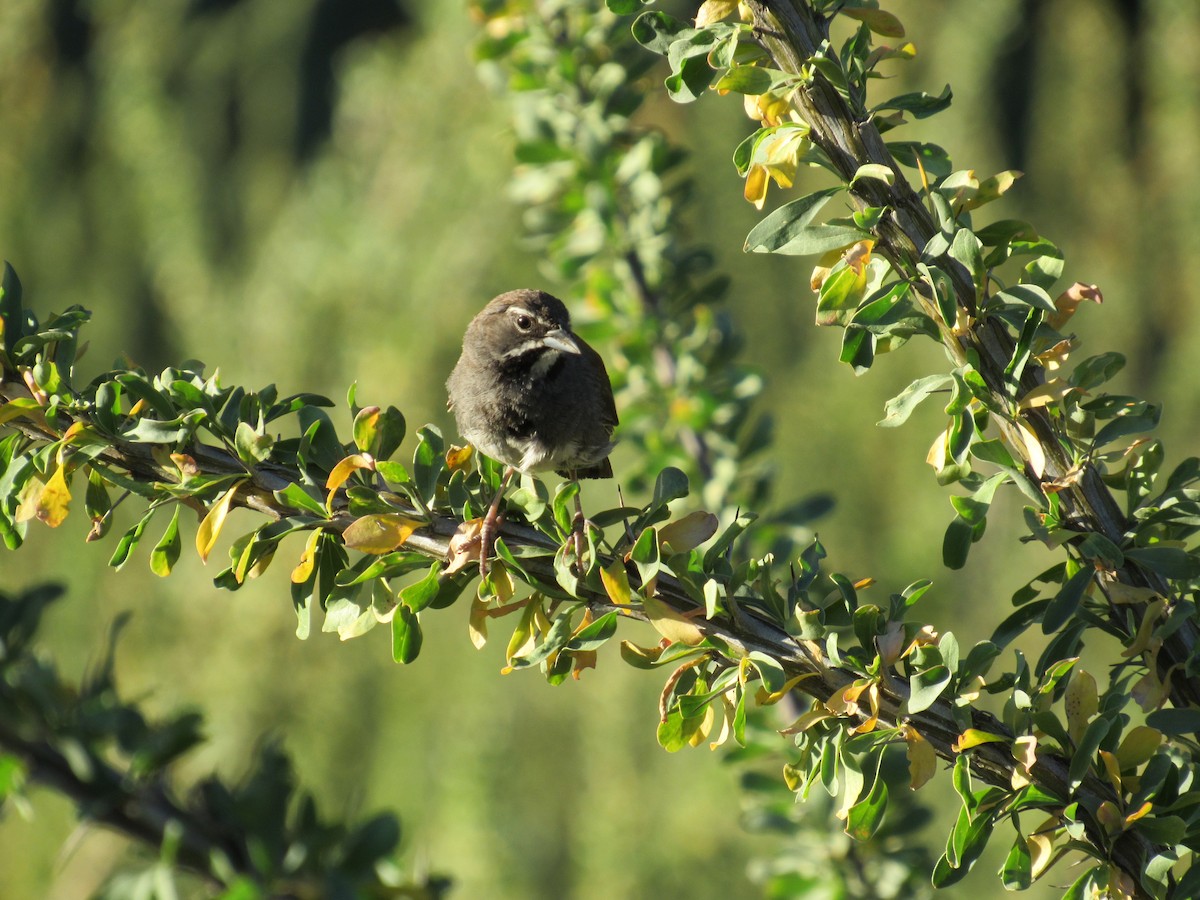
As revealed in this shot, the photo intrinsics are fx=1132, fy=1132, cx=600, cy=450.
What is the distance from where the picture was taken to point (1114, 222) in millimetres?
5293

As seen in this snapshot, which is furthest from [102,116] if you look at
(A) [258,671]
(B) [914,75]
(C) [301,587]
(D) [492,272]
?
(C) [301,587]

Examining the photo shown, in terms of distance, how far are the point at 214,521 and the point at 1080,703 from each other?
116 centimetres

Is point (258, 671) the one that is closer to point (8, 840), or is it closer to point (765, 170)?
point (8, 840)

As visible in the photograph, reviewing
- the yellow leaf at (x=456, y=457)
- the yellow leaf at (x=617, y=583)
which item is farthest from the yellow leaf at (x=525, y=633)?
the yellow leaf at (x=456, y=457)

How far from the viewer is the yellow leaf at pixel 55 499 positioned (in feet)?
4.99

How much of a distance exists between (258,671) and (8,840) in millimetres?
1995

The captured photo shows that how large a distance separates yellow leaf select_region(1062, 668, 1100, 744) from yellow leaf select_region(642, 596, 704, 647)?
0.48 metres

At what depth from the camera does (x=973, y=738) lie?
1348mm

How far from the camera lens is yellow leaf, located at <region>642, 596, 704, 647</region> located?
142 cm

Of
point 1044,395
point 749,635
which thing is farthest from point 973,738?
point 1044,395

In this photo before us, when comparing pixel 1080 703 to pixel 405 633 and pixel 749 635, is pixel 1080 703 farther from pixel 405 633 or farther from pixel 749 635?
pixel 405 633

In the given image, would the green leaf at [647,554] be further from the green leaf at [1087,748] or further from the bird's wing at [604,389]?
the bird's wing at [604,389]

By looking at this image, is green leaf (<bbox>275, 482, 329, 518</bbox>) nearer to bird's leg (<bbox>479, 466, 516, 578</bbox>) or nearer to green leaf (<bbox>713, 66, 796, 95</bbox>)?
bird's leg (<bbox>479, 466, 516, 578</bbox>)

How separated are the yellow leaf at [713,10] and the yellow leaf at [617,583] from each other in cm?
72
